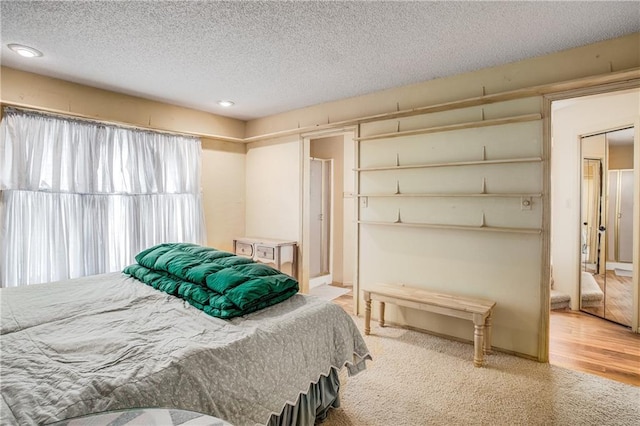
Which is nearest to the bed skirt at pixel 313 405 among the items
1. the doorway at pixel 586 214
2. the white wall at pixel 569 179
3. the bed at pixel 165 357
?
the bed at pixel 165 357

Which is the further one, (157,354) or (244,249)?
(244,249)

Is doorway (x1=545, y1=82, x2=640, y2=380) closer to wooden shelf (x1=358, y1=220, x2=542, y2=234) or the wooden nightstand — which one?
wooden shelf (x1=358, y1=220, x2=542, y2=234)

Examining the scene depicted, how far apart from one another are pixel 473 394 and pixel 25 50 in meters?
4.20

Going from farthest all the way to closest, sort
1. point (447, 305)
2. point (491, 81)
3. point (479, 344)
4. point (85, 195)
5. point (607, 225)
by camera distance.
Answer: point (607, 225) < point (85, 195) < point (491, 81) < point (447, 305) < point (479, 344)

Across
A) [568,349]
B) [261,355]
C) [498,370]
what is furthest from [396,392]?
[568,349]

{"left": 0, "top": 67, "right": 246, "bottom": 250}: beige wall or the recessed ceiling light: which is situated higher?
the recessed ceiling light

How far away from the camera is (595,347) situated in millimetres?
2914

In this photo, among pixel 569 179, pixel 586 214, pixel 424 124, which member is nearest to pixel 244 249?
pixel 424 124

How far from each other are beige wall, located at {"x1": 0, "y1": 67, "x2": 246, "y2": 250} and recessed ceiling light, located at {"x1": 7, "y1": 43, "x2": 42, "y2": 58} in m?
0.48

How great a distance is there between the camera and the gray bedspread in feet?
3.64

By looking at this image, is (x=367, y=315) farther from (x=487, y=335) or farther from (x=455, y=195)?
(x=455, y=195)

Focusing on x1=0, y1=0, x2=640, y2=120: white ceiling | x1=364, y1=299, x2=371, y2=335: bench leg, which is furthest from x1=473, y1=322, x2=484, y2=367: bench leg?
x1=0, y1=0, x2=640, y2=120: white ceiling

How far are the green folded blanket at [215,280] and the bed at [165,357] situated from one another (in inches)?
2.3

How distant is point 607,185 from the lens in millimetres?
3699
